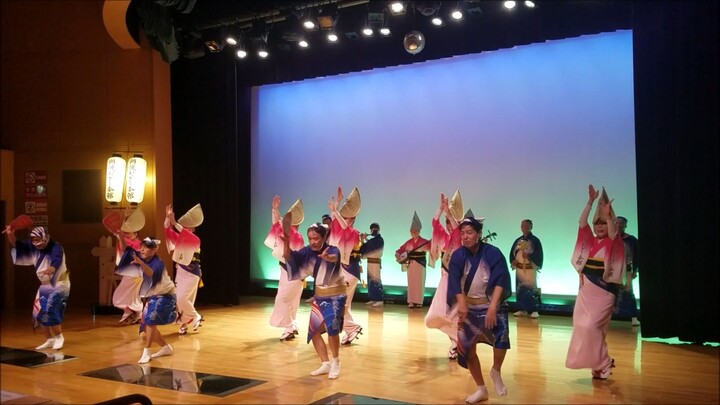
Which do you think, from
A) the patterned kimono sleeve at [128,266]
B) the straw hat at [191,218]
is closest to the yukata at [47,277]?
the patterned kimono sleeve at [128,266]

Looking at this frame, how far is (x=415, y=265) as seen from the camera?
9508 mm

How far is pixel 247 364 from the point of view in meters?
6.00

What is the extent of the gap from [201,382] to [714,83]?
5.72 meters

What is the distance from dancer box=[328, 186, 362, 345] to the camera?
685cm

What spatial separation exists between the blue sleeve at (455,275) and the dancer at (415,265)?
15.5 ft

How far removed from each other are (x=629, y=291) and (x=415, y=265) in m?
3.06

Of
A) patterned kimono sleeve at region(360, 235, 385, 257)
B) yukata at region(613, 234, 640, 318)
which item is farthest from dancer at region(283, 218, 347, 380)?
yukata at region(613, 234, 640, 318)

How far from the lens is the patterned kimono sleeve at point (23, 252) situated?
6.50m

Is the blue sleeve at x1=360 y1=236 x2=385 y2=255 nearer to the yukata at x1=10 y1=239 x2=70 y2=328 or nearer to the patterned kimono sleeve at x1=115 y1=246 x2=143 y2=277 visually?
the patterned kimono sleeve at x1=115 y1=246 x2=143 y2=277

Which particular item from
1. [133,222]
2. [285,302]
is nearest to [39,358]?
[133,222]

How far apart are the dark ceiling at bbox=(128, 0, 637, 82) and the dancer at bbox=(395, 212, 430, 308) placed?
2.58 m

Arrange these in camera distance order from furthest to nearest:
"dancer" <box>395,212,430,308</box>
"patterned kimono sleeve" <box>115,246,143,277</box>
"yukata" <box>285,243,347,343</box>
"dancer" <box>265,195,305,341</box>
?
"dancer" <box>395,212,430,308</box> < "dancer" <box>265,195,305,341</box> < "patterned kimono sleeve" <box>115,246,143,277</box> < "yukata" <box>285,243,347,343</box>

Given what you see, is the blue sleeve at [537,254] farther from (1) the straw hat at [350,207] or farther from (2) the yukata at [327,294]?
(2) the yukata at [327,294]

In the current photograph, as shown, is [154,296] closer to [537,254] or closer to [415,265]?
[415,265]
